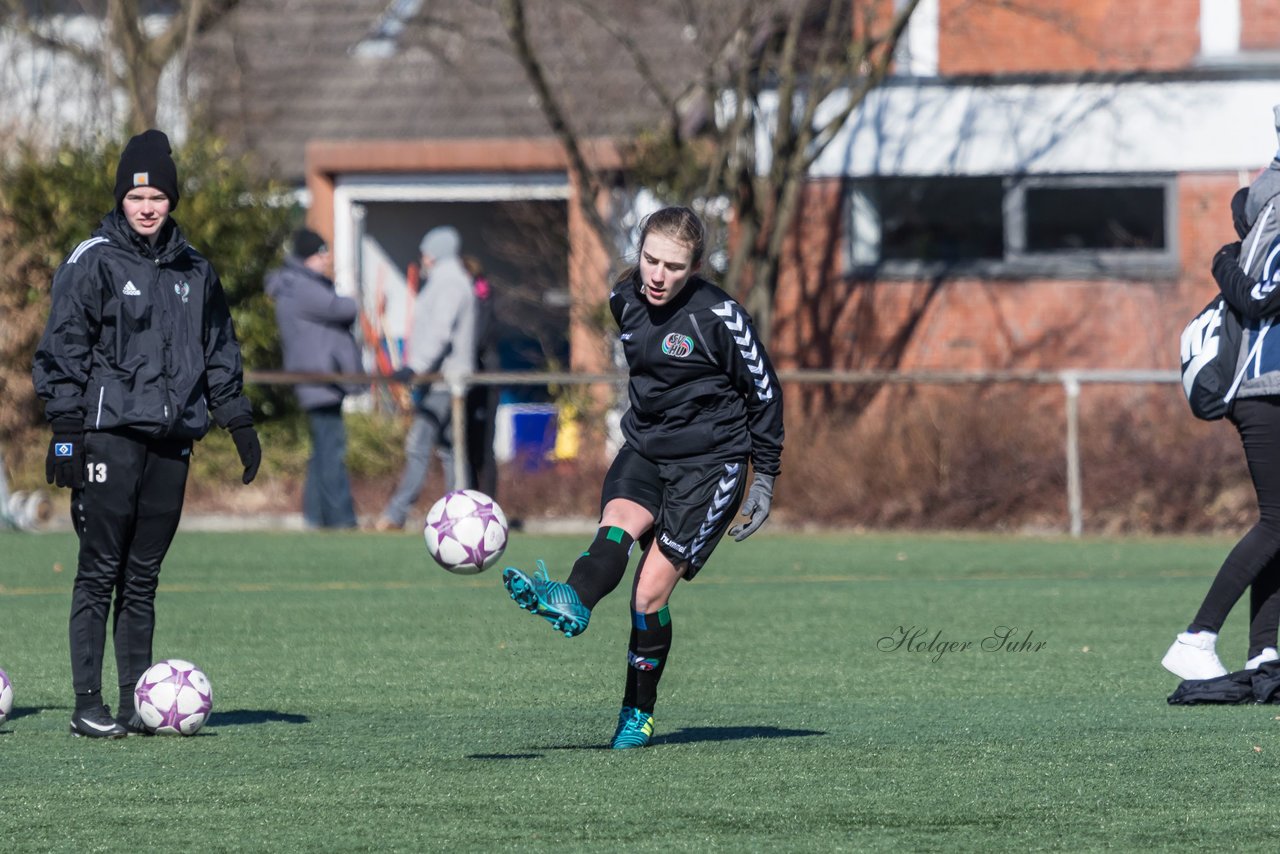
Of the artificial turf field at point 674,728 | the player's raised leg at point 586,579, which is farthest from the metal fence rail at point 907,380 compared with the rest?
the player's raised leg at point 586,579

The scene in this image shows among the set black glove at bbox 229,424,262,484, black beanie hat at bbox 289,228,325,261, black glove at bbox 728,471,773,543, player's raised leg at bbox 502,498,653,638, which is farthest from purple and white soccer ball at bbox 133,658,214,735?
black beanie hat at bbox 289,228,325,261

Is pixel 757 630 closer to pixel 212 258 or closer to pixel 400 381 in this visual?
pixel 400 381

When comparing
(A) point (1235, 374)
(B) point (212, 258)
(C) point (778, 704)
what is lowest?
(C) point (778, 704)

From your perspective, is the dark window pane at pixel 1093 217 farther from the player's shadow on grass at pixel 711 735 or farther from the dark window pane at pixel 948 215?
the player's shadow on grass at pixel 711 735

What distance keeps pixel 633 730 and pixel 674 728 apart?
22.9 inches

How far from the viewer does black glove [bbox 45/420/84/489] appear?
761 cm

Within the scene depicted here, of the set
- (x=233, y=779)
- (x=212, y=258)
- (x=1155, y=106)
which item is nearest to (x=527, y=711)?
(x=233, y=779)

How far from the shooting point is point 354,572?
567 inches

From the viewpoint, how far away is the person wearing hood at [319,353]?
666 inches

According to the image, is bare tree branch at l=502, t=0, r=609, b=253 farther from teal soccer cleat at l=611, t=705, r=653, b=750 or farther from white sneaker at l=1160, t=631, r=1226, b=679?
teal soccer cleat at l=611, t=705, r=653, b=750

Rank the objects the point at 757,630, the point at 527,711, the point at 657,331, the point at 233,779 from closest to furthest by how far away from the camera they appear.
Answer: the point at 233,779, the point at 657,331, the point at 527,711, the point at 757,630

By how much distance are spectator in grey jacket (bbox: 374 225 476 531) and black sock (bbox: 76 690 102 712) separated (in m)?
9.39

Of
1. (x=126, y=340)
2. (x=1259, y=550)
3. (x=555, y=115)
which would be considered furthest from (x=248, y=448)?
(x=555, y=115)

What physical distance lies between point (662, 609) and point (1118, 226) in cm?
1474
